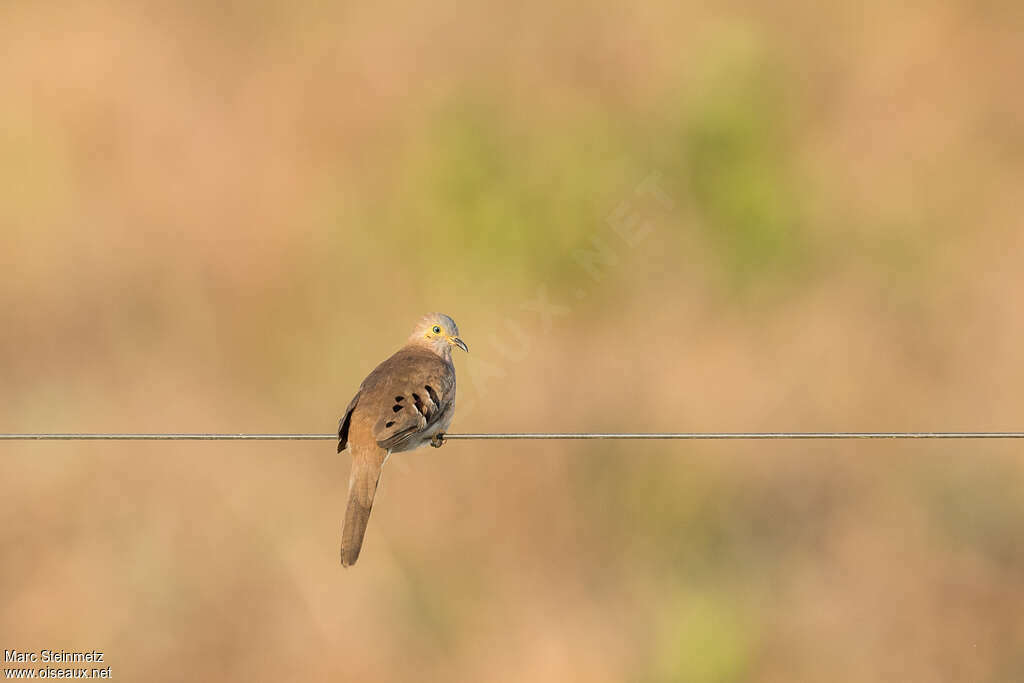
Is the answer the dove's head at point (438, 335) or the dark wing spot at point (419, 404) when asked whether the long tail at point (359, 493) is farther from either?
the dove's head at point (438, 335)

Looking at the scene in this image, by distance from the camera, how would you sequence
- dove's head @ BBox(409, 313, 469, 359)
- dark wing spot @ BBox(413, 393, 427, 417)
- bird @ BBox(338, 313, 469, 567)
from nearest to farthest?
bird @ BBox(338, 313, 469, 567)
dark wing spot @ BBox(413, 393, 427, 417)
dove's head @ BBox(409, 313, 469, 359)

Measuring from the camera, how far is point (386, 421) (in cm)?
809

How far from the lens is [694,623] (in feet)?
53.9

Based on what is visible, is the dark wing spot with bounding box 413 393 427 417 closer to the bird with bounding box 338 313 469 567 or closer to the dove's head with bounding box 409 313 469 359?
the bird with bounding box 338 313 469 567

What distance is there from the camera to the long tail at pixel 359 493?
789 cm

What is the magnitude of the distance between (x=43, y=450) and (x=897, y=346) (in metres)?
8.68

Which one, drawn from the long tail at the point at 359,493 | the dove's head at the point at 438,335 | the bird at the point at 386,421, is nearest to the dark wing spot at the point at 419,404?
the bird at the point at 386,421

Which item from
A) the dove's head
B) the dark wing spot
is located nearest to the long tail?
the dark wing spot

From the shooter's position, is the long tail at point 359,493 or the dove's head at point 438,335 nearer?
the long tail at point 359,493

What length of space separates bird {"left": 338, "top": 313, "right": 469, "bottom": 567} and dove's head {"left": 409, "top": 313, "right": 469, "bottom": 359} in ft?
0.99

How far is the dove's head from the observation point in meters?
9.31

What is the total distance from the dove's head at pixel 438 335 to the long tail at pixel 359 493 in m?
1.26

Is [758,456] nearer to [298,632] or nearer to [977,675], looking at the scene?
[977,675]

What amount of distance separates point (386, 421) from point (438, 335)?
1354mm
